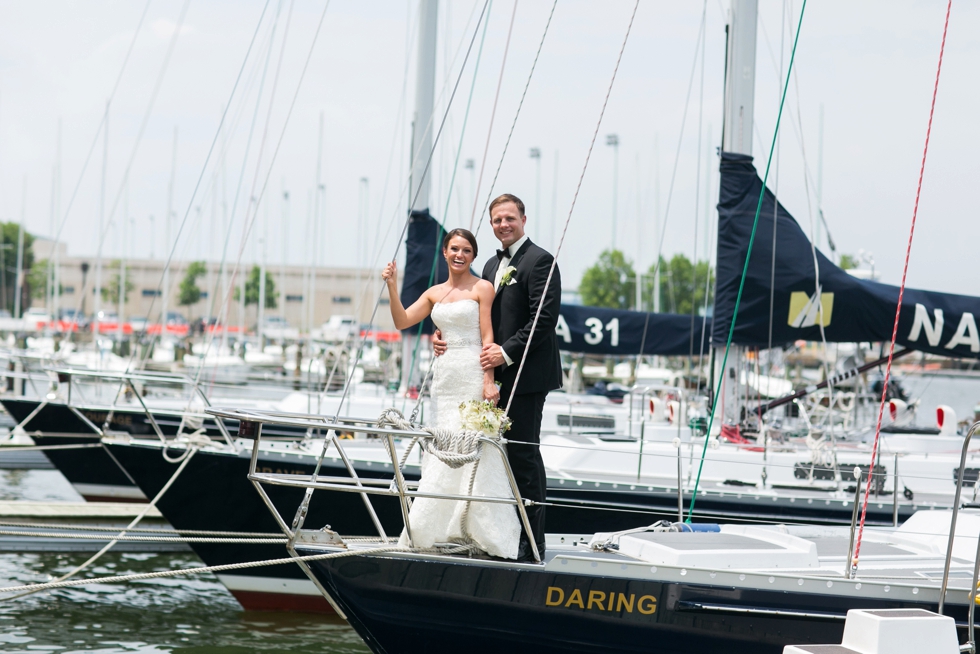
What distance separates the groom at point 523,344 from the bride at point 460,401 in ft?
0.30

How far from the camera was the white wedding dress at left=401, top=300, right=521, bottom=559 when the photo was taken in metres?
4.77

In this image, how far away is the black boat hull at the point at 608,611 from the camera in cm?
475

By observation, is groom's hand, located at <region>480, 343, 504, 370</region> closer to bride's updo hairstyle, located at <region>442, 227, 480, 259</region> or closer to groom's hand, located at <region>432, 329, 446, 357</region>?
groom's hand, located at <region>432, 329, 446, 357</region>

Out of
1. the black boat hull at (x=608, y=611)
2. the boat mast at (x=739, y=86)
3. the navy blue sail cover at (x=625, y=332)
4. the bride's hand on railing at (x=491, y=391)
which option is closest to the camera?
the black boat hull at (x=608, y=611)

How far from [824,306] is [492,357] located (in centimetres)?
563

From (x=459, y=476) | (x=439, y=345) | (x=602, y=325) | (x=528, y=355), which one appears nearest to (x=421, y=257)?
(x=602, y=325)

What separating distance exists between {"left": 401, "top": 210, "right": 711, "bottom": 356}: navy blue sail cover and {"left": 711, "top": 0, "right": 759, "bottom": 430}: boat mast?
2.59m

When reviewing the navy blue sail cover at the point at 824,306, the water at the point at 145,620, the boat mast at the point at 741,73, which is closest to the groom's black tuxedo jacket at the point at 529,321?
the water at the point at 145,620

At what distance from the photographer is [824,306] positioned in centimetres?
942

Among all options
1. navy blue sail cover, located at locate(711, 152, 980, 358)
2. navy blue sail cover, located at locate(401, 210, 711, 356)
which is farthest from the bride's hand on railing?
navy blue sail cover, located at locate(401, 210, 711, 356)

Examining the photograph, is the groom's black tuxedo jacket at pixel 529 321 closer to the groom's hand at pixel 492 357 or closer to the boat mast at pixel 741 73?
the groom's hand at pixel 492 357

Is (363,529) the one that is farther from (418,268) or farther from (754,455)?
(418,268)

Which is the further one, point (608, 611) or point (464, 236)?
point (464, 236)

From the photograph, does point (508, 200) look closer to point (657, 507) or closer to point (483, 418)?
point (483, 418)
